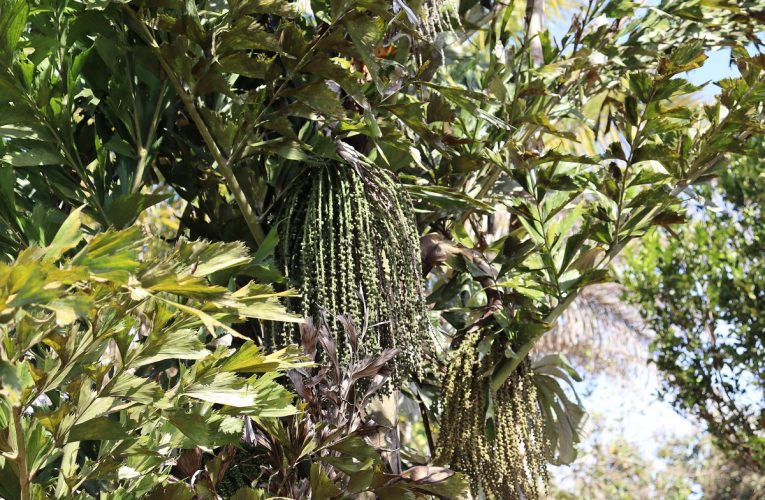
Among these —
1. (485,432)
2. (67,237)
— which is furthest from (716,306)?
(67,237)

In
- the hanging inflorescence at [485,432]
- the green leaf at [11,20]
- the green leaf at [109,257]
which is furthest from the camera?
the hanging inflorescence at [485,432]

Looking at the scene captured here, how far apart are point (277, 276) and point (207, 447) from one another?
0.42 m

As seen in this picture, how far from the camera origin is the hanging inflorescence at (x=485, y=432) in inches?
87.4

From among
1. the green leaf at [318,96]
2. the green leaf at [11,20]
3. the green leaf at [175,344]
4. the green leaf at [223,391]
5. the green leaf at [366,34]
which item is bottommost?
the green leaf at [223,391]

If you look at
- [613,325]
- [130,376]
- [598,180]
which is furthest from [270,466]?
[613,325]

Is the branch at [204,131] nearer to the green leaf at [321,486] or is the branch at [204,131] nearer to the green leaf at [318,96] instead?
the green leaf at [318,96]

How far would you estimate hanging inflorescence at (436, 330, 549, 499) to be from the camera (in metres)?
2.22

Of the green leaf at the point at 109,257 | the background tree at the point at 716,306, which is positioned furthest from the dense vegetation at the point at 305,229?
the background tree at the point at 716,306

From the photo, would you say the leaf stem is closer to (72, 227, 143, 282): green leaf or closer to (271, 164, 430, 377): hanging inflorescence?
(72, 227, 143, 282): green leaf

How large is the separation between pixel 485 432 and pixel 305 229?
694 millimetres

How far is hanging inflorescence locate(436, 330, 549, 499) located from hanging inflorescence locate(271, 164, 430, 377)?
29 cm

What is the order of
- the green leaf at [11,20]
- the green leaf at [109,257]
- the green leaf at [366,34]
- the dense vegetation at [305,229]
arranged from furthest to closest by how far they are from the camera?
the green leaf at [366,34]
the green leaf at [11,20]
the dense vegetation at [305,229]
the green leaf at [109,257]

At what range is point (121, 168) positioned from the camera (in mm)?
2074

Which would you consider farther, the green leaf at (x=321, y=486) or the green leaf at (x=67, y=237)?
the green leaf at (x=321, y=486)
